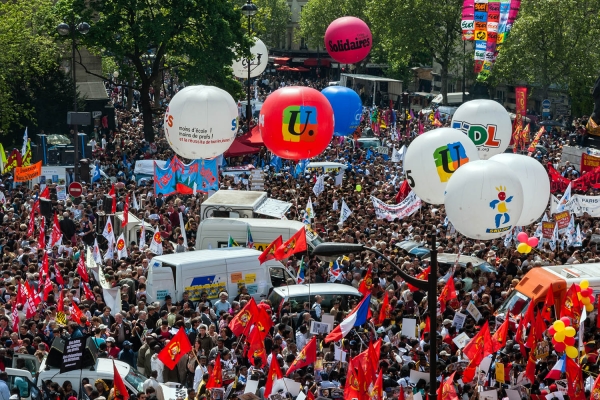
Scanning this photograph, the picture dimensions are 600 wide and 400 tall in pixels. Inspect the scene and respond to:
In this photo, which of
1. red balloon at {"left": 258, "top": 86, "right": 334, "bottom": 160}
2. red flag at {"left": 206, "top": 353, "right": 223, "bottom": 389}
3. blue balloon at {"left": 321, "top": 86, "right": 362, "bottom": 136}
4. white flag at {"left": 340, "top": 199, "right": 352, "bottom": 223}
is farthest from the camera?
blue balloon at {"left": 321, "top": 86, "right": 362, "bottom": 136}

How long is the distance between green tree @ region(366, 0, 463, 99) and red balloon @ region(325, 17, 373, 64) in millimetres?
15487

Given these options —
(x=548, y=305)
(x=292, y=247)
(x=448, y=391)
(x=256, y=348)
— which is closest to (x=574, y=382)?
(x=448, y=391)

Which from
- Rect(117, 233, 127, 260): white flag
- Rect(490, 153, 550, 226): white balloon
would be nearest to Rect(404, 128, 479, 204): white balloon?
Rect(490, 153, 550, 226): white balloon

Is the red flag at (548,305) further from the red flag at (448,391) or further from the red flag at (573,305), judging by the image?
the red flag at (448,391)

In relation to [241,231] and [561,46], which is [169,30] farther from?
[561,46]

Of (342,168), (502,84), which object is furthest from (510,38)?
(342,168)

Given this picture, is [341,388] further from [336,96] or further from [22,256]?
[336,96]

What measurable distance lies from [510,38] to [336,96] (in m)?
22.6

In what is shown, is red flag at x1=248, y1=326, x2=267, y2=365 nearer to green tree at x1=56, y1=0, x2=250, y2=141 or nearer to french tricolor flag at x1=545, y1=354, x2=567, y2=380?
french tricolor flag at x1=545, y1=354, x2=567, y2=380

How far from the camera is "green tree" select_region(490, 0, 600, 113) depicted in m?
50.4

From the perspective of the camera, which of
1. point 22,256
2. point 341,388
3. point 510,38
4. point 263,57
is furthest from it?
point 510,38

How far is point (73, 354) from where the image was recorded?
13.6 m

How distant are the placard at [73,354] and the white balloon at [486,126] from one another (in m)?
14.5

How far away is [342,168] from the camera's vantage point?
31812mm
